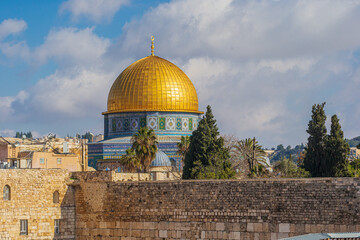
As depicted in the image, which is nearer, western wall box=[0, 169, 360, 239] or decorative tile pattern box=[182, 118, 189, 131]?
western wall box=[0, 169, 360, 239]

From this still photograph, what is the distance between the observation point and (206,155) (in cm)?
2933

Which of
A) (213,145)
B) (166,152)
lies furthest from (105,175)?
(166,152)

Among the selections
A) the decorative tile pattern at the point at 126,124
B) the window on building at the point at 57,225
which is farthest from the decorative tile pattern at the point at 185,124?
the window on building at the point at 57,225

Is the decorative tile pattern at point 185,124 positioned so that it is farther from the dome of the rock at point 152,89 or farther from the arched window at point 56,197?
the arched window at point 56,197

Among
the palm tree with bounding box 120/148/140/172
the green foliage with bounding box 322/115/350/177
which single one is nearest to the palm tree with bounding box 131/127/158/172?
the palm tree with bounding box 120/148/140/172

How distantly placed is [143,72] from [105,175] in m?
22.6

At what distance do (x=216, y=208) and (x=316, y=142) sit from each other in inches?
340

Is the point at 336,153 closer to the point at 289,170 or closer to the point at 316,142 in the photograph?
the point at 316,142

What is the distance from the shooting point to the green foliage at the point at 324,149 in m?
27.7

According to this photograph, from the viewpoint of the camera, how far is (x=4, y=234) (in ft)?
73.8

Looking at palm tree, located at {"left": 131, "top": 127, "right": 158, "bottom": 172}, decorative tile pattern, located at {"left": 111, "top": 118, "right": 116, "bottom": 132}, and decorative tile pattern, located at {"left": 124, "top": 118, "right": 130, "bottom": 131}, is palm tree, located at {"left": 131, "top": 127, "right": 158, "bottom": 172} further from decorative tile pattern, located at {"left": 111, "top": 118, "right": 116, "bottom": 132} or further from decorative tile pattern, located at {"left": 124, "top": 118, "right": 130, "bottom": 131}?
decorative tile pattern, located at {"left": 111, "top": 118, "right": 116, "bottom": 132}

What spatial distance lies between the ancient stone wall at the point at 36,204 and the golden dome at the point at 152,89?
21.8m

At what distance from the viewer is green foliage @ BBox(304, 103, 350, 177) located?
90.8 feet

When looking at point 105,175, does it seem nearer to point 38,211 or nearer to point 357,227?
point 38,211
